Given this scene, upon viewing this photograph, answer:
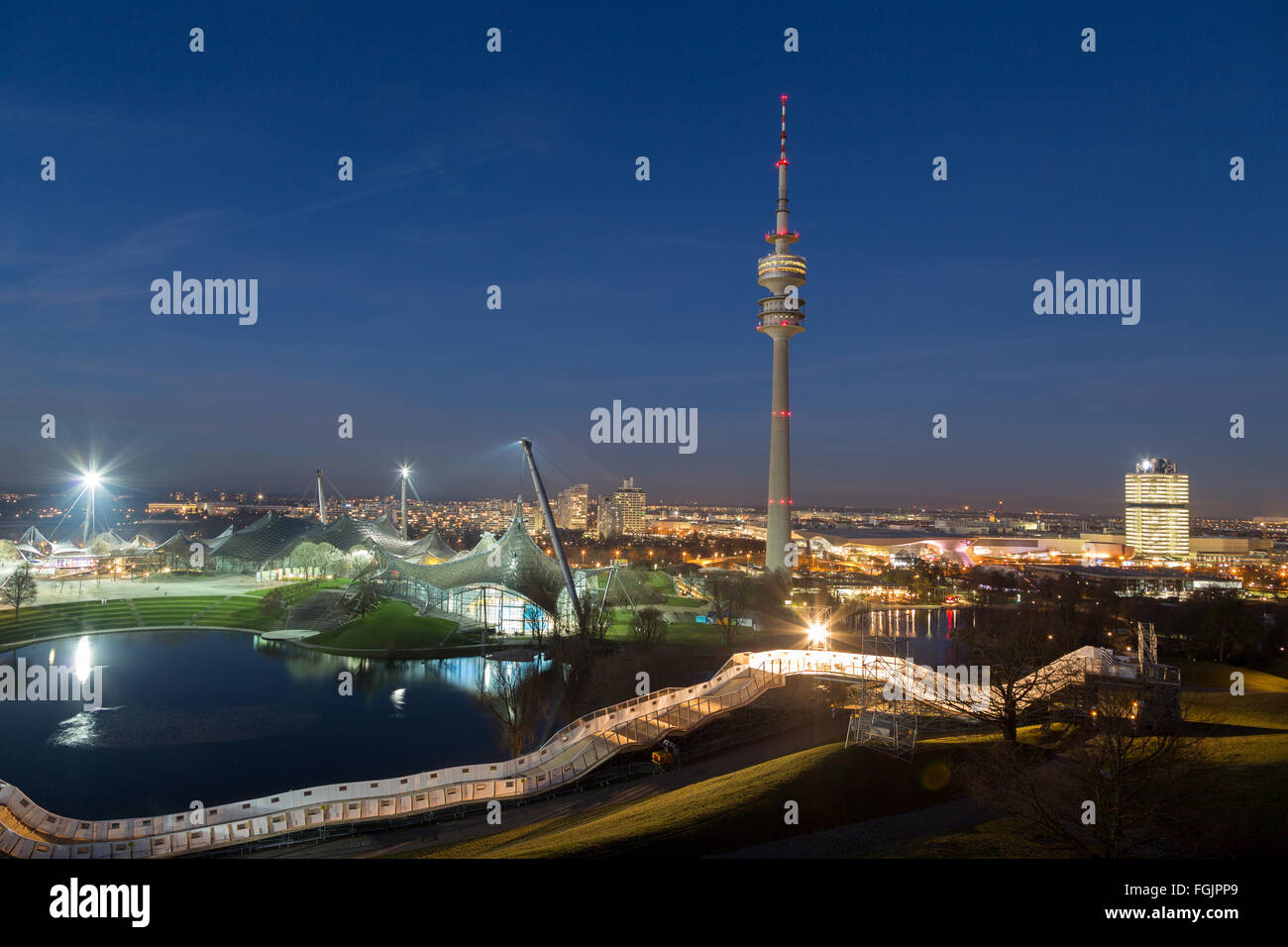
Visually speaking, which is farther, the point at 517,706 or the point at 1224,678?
the point at 1224,678

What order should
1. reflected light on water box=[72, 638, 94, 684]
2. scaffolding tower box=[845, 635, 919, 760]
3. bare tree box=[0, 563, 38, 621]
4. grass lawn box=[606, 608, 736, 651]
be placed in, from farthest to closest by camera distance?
bare tree box=[0, 563, 38, 621], grass lawn box=[606, 608, 736, 651], reflected light on water box=[72, 638, 94, 684], scaffolding tower box=[845, 635, 919, 760]

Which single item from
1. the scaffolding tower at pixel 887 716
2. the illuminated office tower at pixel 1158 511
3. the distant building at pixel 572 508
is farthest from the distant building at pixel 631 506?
the scaffolding tower at pixel 887 716

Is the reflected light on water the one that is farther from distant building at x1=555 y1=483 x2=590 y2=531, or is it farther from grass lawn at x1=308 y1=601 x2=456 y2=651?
distant building at x1=555 y1=483 x2=590 y2=531

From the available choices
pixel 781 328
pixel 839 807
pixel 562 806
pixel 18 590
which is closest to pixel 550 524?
pixel 562 806

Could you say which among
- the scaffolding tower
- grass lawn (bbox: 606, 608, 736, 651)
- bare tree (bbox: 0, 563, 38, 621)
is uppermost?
bare tree (bbox: 0, 563, 38, 621)

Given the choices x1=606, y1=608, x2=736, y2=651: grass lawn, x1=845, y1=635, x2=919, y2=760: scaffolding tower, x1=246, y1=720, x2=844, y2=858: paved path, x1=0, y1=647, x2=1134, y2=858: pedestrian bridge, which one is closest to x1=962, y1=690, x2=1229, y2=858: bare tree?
x1=845, y1=635, x2=919, y2=760: scaffolding tower

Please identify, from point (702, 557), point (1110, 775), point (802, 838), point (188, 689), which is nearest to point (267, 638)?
point (188, 689)

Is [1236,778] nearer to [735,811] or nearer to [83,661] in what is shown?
[735,811]
